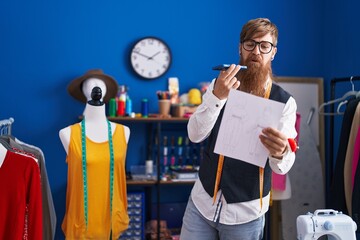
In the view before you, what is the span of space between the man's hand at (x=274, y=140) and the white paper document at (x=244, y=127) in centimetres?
3

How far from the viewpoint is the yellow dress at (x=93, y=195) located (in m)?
2.33

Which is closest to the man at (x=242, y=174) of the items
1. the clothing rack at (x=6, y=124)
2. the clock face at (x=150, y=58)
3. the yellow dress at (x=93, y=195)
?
the yellow dress at (x=93, y=195)

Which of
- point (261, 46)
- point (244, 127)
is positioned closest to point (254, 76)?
point (261, 46)

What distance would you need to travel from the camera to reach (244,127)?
4.67 feet

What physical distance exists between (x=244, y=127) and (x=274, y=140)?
12 cm

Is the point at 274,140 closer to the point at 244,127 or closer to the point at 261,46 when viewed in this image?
the point at 244,127

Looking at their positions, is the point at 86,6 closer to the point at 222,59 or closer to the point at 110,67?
the point at 110,67

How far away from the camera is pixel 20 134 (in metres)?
3.13

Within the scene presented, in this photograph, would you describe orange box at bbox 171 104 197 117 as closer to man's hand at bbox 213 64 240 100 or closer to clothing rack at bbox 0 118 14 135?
clothing rack at bbox 0 118 14 135

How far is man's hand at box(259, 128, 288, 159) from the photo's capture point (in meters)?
1.35

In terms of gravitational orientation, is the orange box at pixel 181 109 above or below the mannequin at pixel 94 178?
above

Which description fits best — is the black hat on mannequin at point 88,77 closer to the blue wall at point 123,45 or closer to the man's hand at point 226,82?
the blue wall at point 123,45

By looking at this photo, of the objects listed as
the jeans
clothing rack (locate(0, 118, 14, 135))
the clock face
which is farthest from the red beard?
the clock face

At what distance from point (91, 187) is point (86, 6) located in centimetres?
161
